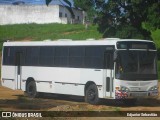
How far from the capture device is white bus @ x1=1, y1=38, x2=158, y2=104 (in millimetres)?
19141

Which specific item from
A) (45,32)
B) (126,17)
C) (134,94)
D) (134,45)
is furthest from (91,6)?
(45,32)

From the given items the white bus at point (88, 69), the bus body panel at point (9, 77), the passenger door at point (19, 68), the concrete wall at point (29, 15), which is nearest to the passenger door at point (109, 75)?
the white bus at point (88, 69)

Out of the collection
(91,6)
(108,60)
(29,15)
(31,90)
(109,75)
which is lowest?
(31,90)

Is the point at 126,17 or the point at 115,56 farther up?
the point at 126,17

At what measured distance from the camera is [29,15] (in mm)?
72562

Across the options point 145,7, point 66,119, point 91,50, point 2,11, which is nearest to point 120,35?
point 145,7

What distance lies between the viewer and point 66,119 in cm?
1227

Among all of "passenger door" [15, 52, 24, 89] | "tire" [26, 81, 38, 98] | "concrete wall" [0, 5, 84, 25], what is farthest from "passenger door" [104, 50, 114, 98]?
"concrete wall" [0, 5, 84, 25]

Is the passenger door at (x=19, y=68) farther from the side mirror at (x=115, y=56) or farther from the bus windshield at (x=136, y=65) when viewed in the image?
the bus windshield at (x=136, y=65)

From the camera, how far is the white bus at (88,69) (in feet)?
62.8

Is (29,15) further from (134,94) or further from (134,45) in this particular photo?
(134,94)

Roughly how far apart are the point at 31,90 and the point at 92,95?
478 centimetres

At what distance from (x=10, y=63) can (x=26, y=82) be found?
1906 millimetres

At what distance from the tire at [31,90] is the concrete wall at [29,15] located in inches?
1871
